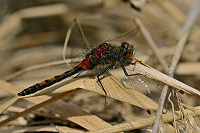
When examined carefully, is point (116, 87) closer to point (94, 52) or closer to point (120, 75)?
point (120, 75)

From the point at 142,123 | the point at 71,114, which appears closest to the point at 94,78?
the point at 71,114

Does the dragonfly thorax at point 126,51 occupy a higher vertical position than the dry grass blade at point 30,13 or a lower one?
lower

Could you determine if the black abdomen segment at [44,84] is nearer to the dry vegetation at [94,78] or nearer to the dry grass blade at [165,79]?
the dry vegetation at [94,78]

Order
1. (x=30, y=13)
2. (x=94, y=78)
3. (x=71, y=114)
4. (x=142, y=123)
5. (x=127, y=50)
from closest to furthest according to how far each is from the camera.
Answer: (x=142, y=123) → (x=71, y=114) → (x=94, y=78) → (x=127, y=50) → (x=30, y=13)

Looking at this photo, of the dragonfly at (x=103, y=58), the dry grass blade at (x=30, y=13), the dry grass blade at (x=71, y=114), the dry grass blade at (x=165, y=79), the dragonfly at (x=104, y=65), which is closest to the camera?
the dry grass blade at (x=165, y=79)

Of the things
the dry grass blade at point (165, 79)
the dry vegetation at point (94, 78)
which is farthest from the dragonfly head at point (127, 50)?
the dry grass blade at point (165, 79)

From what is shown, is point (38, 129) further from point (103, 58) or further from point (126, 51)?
point (126, 51)

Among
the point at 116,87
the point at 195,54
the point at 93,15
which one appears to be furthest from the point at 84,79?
the point at 93,15

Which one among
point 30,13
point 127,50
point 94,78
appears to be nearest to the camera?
point 94,78
